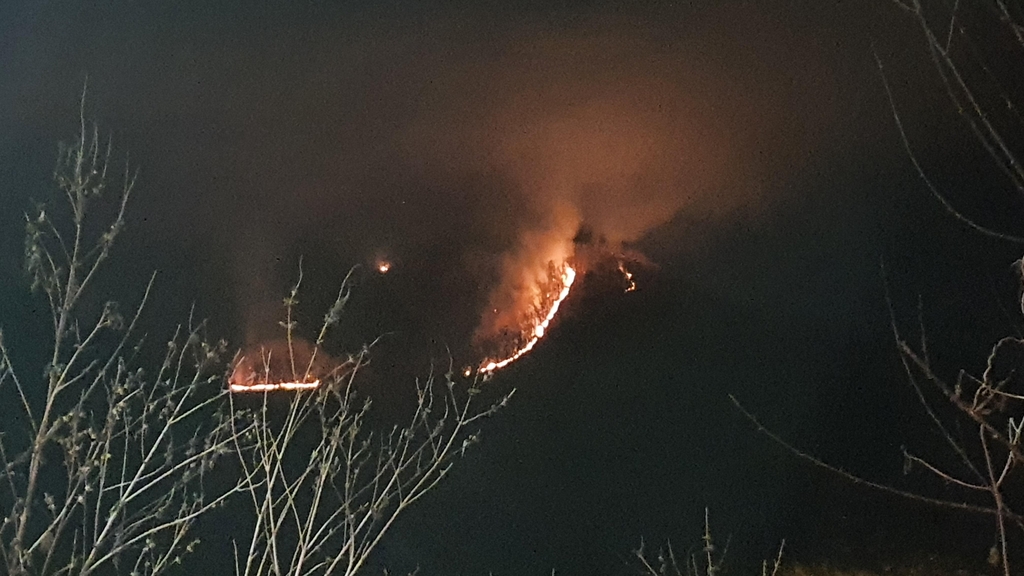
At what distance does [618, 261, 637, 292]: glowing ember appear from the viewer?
2986 mm

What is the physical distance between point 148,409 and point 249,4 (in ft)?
5.39

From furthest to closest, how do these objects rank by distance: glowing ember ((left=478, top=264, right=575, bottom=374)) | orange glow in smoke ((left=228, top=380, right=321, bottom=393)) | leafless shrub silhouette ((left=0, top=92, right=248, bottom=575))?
1. glowing ember ((left=478, top=264, right=575, bottom=374))
2. orange glow in smoke ((left=228, top=380, right=321, bottom=393))
3. leafless shrub silhouette ((left=0, top=92, right=248, bottom=575))

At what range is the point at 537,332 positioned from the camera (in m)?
2.99

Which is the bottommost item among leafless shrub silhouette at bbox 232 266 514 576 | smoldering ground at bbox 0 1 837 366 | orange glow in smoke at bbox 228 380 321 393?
leafless shrub silhouette at bbox 232 266 514 576

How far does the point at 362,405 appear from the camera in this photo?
290 centimetres

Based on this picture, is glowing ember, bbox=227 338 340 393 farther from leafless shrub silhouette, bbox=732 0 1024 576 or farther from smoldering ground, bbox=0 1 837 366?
leafless shrub silhouette, bbox=732 0 1024 576

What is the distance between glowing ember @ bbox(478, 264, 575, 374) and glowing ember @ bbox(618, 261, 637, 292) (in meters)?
0.18

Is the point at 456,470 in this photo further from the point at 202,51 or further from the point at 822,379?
the point at 202,51

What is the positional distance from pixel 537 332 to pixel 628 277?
1.32ft

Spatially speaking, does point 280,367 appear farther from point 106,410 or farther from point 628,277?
point 628,277

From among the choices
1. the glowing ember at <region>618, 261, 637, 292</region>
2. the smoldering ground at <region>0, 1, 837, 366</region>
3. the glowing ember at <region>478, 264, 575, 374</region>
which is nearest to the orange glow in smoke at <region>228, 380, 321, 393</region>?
the smoldering ground at <region>0, 1, 837, 366</region>

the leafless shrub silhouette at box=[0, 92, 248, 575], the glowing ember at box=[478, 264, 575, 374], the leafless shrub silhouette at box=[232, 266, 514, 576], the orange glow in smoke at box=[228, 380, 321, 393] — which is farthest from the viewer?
the glowing ember at box=[478, 264, 575, 374]

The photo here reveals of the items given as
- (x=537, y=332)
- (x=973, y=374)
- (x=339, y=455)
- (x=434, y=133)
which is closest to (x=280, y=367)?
(x=339, y=455)

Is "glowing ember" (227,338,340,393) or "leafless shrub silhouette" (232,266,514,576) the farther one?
"glowing ember" (227,338,340,393)
